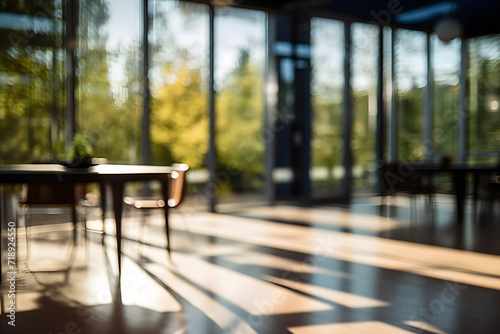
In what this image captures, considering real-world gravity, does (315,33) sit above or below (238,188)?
above

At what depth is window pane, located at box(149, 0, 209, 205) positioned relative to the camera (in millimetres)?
7352

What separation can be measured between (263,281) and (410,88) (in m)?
7.98

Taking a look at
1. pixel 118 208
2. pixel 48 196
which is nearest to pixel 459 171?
pixel 118 208

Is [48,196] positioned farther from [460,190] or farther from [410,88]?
[410,88]

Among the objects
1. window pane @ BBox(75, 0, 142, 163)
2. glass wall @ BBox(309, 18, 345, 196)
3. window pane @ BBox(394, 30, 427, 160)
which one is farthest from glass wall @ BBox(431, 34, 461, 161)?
window pane @ BBox(75, 0, 142, 163)

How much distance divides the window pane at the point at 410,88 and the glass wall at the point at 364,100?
647 millimetres

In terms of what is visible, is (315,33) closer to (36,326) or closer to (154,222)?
(154,222)

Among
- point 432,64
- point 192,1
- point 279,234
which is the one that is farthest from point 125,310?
point 432,64

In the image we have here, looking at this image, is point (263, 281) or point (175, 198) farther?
point (175, 198)

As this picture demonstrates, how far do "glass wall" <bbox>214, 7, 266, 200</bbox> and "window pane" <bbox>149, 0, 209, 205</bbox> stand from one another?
286 mm

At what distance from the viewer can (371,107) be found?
10.1 m

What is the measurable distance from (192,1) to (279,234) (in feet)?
13.3

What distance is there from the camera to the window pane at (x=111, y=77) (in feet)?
22.2

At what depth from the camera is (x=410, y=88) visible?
1045 cm
